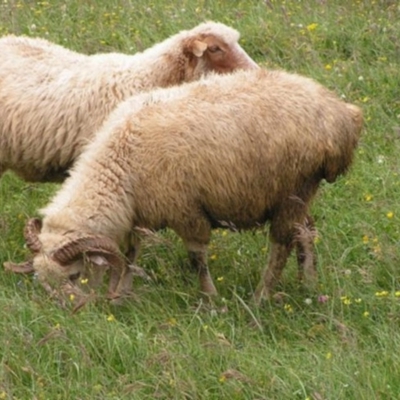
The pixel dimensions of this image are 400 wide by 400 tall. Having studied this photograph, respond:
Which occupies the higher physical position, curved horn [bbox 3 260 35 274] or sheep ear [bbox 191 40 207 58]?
sheep ear [bbox 191 40 207 58]

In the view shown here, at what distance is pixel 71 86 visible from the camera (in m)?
8.40

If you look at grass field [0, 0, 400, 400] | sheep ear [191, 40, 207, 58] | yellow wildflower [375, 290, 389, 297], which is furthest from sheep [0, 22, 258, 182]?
yellow wildflower [375, 290, 389, 297]

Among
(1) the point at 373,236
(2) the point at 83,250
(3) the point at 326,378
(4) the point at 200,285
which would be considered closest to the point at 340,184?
(1) the point at 373,236

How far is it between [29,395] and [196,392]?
0.79 m

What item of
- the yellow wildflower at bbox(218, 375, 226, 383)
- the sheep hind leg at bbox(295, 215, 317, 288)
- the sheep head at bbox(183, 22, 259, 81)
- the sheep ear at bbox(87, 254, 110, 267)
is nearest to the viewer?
the yellow wildflower at bbox(218, 375, 226, 383)

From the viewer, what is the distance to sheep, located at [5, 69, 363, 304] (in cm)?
724

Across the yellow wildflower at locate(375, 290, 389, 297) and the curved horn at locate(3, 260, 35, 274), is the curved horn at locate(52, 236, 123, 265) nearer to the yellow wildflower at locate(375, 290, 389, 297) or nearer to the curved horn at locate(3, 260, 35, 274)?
the curved horn at locate(3, 260, 35, 274)

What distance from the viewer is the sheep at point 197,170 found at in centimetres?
724

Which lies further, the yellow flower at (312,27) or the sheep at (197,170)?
the yellow flower at (312,27)

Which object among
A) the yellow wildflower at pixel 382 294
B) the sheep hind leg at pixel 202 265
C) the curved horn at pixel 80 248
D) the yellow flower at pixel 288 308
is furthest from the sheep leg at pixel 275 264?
the curved horn at pixel 80 248

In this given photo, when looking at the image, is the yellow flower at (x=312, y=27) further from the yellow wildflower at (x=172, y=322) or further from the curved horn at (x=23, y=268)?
the yellow wildflower at (x=172, y=322)

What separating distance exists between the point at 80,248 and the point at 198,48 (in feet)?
6.24

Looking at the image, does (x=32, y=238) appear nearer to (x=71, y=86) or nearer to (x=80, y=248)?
(x=80, y=248)

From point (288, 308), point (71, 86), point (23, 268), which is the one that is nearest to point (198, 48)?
point (71, 86)
